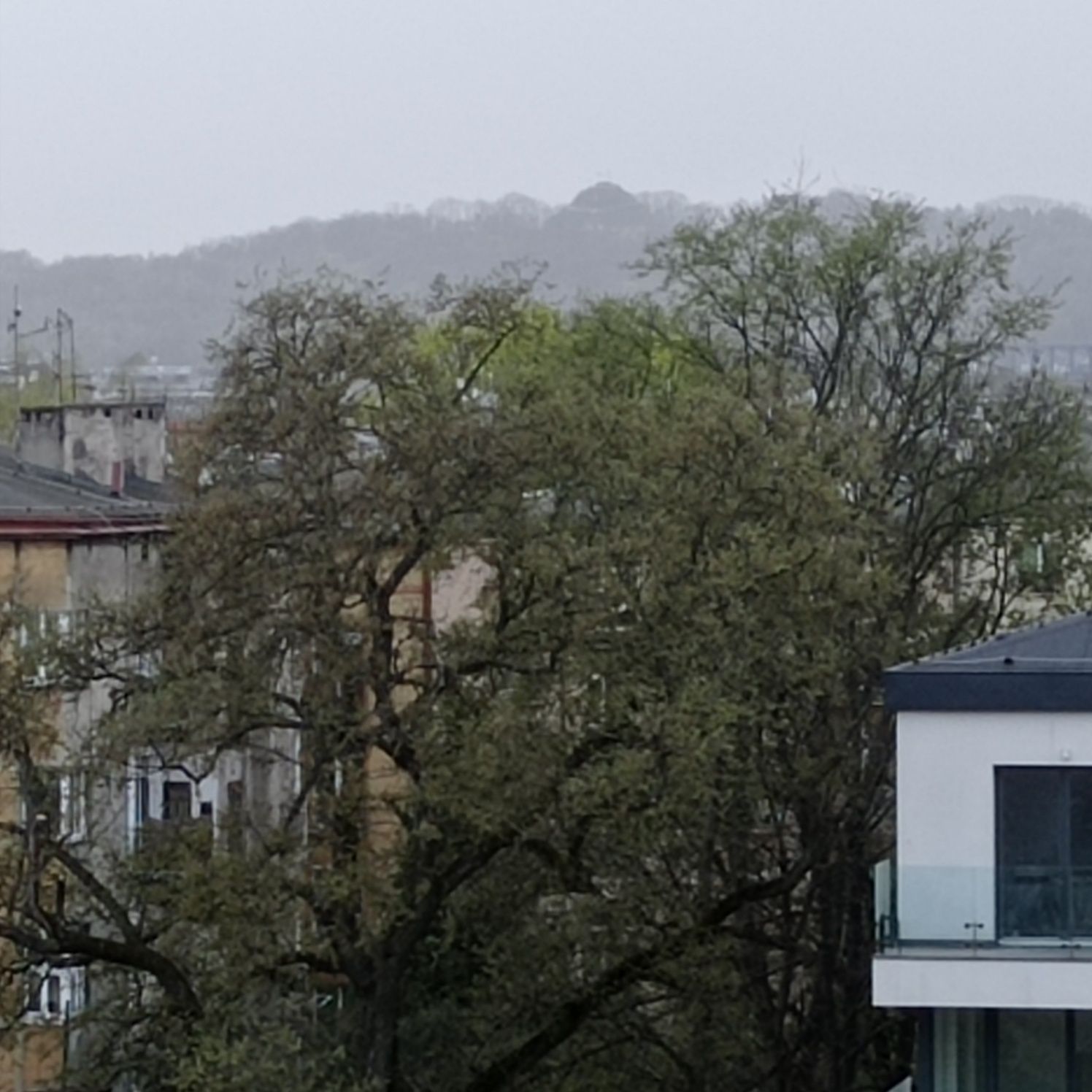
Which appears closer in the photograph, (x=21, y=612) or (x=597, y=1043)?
(x=21, y=612)

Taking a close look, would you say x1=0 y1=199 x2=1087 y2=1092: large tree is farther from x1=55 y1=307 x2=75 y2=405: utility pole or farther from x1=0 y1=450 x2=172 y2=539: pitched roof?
x1=55 y1=307 x2=75 y2=405: utility pole

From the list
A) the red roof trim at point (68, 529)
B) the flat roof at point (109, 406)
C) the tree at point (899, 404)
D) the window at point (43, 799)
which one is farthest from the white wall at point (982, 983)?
the flat roof at point (109, 406)

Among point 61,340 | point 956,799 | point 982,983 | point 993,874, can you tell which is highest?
point 61,340

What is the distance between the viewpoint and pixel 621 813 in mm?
26656

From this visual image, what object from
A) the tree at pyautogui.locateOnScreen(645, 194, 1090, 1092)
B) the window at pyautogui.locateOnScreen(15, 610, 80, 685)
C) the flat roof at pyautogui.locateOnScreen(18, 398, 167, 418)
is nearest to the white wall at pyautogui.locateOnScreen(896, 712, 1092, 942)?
the window at pyautogui.locateOnScreen(15, 610, 80, 685)

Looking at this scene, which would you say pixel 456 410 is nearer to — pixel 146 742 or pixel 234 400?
pixel 234 400

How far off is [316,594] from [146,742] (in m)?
2.16

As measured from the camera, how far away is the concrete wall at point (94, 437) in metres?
44.5

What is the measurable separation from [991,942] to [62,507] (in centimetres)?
1738

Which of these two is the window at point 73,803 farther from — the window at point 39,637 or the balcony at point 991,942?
the balcony at point 991,942

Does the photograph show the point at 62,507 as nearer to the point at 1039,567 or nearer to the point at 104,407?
the point at 104,407

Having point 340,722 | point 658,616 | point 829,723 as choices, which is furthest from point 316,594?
point 829,723

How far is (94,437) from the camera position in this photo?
147 ft

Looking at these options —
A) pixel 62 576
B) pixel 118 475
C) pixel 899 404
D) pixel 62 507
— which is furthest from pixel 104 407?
pixel 899 404
